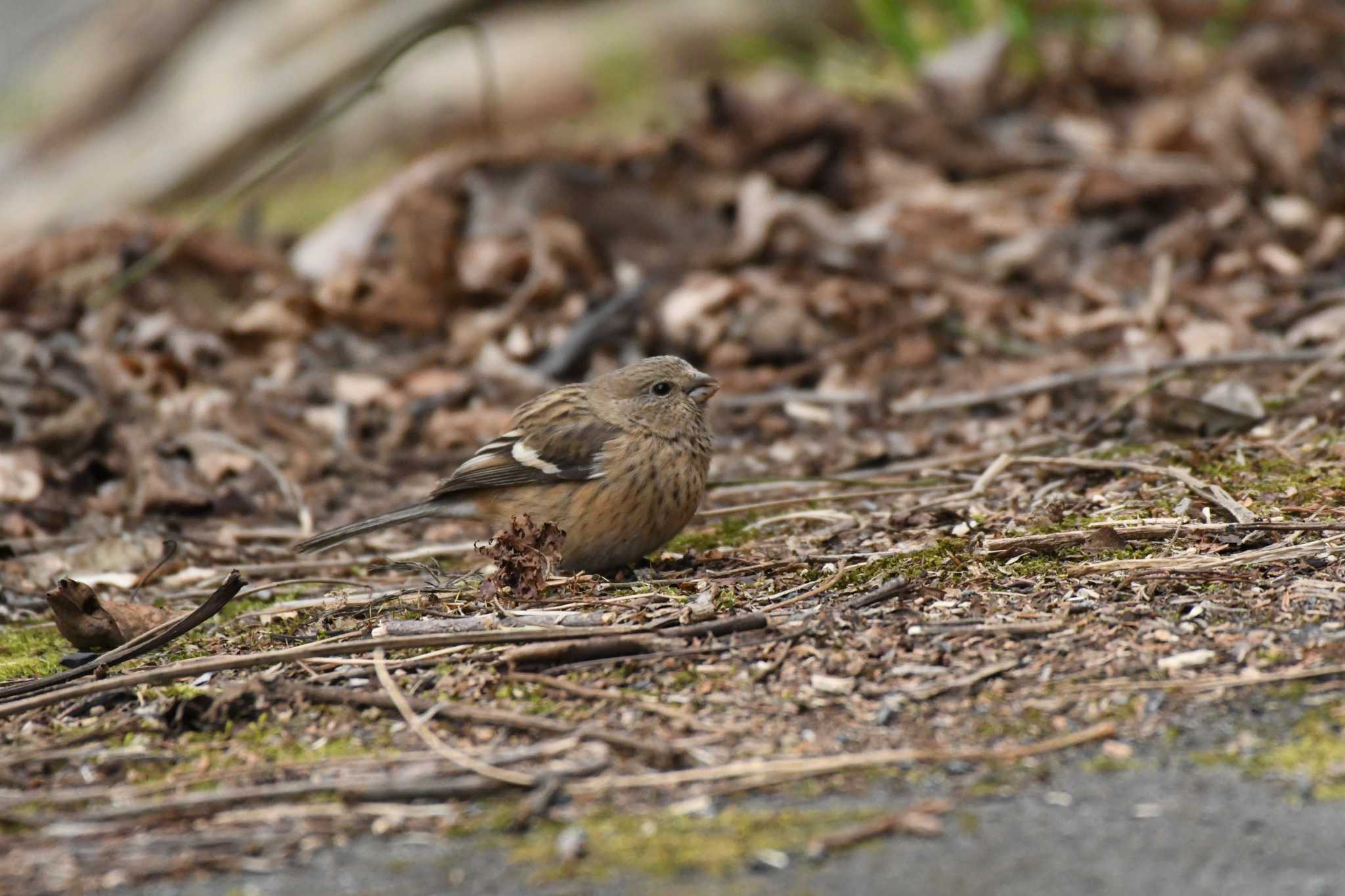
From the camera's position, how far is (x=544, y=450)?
4.95 metres

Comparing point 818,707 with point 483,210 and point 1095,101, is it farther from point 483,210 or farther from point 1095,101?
point 1095,101

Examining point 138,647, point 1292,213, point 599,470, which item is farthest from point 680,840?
point 1292,213

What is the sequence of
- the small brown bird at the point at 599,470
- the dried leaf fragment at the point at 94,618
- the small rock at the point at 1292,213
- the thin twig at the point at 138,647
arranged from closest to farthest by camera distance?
1. the thin twig at the point at 138,647
2. the dried leaf fragment at the point at 94,618
3. the small brown bird at the point at 599,470
4. the small rock at the point at 1292,213

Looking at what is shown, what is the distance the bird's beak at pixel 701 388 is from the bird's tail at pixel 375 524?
0.95 metres

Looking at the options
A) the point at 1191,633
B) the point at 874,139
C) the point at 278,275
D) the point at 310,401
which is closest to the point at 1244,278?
the point at 874,139

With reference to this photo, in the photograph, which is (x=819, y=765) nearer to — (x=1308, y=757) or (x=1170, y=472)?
(x=1308, y=757)

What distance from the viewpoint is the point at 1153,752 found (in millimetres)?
2830

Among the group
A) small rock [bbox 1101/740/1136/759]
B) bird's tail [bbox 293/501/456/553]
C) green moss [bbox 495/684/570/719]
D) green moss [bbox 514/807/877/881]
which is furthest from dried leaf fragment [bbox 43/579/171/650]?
small rock [bbox 1101/740/1136/759]

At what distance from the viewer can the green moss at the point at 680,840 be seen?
8.28ft

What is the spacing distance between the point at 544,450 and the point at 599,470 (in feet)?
0.85

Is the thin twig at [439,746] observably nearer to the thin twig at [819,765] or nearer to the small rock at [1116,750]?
the thin twig at [819,765]

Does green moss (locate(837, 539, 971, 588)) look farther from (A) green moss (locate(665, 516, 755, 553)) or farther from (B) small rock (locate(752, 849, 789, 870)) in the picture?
(B) small rock (locate(752, 849, 789, 870))

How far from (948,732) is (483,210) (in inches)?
224

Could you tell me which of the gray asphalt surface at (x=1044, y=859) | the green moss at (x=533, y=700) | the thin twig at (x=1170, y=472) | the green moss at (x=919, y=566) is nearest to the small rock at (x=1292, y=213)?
the thin twig at (x=1170, y=472)
